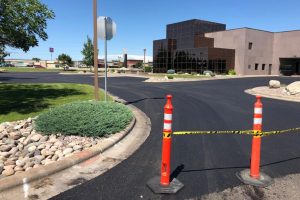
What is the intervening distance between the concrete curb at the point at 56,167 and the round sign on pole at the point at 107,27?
489 centimetres

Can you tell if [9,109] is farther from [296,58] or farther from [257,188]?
[296,58]

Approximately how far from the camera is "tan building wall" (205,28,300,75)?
177 ft

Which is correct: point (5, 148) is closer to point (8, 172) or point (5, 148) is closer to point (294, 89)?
point (8, 172)

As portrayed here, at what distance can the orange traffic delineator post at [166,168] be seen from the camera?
14.9 feet

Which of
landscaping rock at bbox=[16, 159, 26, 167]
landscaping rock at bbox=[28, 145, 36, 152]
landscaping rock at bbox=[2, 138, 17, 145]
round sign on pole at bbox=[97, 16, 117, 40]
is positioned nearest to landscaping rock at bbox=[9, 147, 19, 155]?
landscaping rock at bbox=[28, 145, 36, 152]

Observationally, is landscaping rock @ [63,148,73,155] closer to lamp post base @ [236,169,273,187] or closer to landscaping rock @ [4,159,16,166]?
landscaping rock @ [4,159,16,166]

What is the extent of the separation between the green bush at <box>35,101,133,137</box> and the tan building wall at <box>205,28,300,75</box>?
49.8 meters

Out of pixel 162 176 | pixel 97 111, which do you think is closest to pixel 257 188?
pixel 162 176

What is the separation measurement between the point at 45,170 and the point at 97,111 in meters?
2.95

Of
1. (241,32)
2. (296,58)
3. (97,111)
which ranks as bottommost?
(97,111)

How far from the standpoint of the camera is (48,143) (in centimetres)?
661

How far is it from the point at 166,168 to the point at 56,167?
203cm

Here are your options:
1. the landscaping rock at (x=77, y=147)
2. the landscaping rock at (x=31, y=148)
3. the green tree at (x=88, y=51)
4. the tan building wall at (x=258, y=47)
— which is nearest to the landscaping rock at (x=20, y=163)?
the landscaping rock at (x=31, y=148)

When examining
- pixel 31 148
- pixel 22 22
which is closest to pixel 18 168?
pixel 31 148
